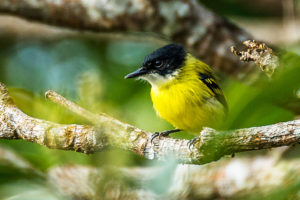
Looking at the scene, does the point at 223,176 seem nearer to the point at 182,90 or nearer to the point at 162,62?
the point at 182,90

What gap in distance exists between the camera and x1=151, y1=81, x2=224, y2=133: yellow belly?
10.6 ft

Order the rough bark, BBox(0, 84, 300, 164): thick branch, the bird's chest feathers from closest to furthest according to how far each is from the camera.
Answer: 1. BBox(0, 84, 300, 164): thick branch
2. the rough bark
3. the bird's chest feathers

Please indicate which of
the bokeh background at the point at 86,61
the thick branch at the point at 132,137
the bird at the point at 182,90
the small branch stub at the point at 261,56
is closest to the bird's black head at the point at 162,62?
the bird at the point at 182,90

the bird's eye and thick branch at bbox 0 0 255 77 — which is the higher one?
thick branch at bbox 0 0 255 77

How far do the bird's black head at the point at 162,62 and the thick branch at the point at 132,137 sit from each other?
1.23 meters

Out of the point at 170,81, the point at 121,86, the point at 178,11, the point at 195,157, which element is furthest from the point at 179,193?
the point at 121,86

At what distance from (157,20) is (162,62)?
1.76 ft

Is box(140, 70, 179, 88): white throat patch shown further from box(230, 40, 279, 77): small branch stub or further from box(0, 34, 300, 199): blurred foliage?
box(230, 40, 279, 77): small branch stub

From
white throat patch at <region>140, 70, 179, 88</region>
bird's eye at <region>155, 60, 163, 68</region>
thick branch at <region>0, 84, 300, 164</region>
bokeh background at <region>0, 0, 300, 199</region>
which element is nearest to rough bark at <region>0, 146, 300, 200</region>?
bokeh background at <region>0, 0, 300, 199</region>

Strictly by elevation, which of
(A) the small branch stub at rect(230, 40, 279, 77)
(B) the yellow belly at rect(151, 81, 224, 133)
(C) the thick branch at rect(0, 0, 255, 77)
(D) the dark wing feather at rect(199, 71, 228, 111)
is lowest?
(A) the small branch stub at rect(230, 40, 279, 77)

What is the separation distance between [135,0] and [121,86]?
88 centimetres

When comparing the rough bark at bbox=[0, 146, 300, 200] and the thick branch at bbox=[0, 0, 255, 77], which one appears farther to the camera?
the thick branch at bbox=[0, 0, 255, 77]

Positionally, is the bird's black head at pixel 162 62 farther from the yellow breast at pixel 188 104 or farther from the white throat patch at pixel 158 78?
the yellow breast at pixel 188 104

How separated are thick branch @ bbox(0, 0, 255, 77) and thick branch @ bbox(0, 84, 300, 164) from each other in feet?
5.68
